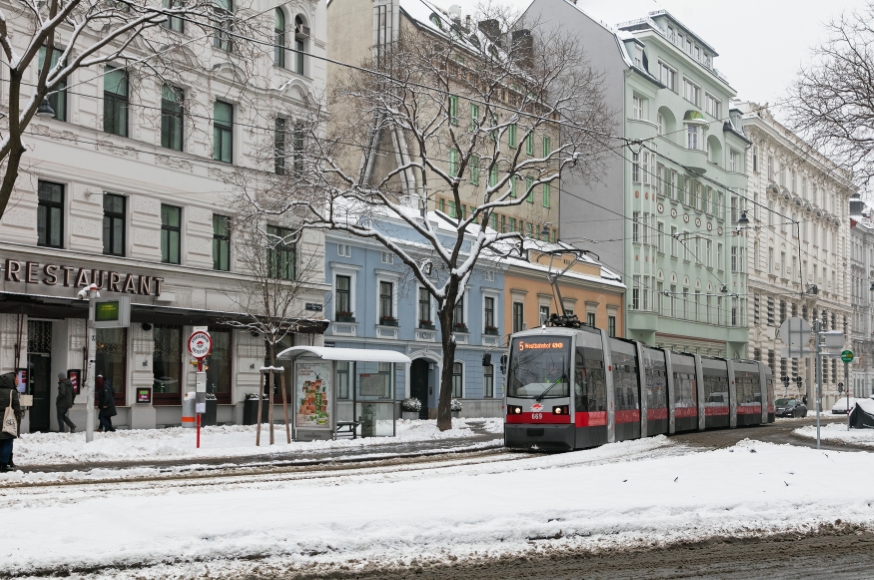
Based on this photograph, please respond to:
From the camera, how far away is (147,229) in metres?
33.2

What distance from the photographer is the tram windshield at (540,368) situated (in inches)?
984

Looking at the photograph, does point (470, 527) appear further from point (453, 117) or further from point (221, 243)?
point (221, 243)

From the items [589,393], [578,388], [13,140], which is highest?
[13,140]

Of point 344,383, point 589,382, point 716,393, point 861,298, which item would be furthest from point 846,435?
point 861,298

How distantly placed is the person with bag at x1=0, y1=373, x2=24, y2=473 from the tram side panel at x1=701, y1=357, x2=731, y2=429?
24997 millimetres

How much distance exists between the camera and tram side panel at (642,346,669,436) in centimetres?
3078

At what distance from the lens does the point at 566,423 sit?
2467 cm

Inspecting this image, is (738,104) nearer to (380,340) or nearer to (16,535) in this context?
(380,340)

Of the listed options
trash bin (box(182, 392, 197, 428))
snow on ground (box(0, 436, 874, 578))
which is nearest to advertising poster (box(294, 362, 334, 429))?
trash bin (box(182, 392, 197, 428))

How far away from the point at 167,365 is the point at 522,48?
14089 millimetres

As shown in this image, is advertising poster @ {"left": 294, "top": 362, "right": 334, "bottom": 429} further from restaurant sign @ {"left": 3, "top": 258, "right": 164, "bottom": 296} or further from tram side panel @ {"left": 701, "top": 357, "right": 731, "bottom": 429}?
tram side panel @ {"left": 701, "top": 357, "right": 731, "bottom": 429}

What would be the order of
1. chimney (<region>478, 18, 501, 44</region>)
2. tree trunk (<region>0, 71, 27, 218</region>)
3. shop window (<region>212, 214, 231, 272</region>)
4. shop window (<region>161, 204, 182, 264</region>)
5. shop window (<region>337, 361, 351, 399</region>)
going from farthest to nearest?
shop window (<region>337, 361, 351, 399</region>) → shop window (<region>212, 214, 231, 272</region>) → shop window (<region>161, 204, 182, 264</region>) → chimney (<region>478, 18, 501, 44</region>) → tree trunk (<region>0, 71, 27, 218</region>)

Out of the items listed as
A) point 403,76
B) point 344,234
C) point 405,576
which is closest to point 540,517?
point 405,576

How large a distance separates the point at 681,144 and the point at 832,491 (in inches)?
2223
